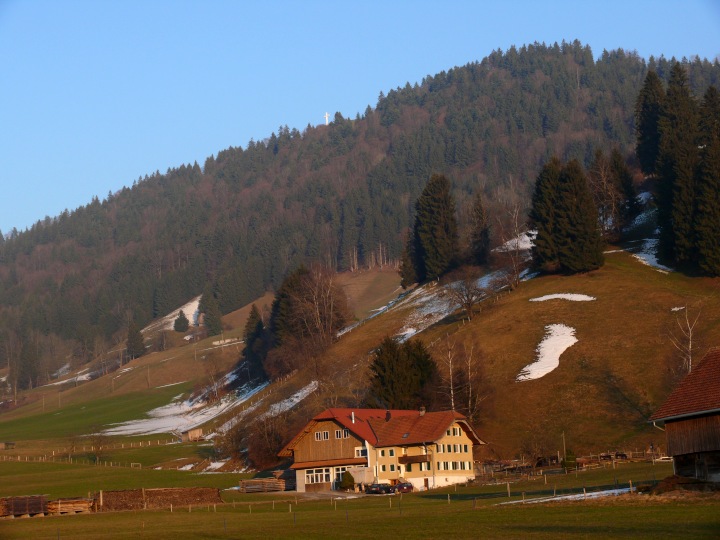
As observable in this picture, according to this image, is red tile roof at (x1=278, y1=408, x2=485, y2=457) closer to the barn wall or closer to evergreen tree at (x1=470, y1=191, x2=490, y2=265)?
the barn wall

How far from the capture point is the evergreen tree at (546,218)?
11575 cm

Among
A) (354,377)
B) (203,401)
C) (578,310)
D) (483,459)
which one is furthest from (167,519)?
(203,401)

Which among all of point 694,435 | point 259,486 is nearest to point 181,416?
point 259,486

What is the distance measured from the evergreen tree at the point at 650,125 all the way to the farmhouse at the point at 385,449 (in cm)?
7656

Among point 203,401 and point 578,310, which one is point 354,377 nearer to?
point 578,310

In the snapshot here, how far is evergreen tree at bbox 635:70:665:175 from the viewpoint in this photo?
141375 mm

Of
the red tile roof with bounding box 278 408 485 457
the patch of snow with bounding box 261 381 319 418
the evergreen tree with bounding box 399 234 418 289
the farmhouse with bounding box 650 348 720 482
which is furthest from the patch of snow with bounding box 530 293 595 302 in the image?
the farmhouse with bounding box 650 348 720 482

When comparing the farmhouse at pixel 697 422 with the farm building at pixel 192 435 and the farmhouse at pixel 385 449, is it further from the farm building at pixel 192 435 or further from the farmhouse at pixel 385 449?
the farm building at pixel 192 435

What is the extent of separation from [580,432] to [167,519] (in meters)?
37.5

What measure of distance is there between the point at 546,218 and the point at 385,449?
50025mm

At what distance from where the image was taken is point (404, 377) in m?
91.6

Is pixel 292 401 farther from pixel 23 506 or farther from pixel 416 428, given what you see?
pixel 23 506

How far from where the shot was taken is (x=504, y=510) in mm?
45094

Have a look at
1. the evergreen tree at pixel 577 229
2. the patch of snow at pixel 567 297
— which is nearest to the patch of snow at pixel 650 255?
the evergreen tree at pixel 577 229
